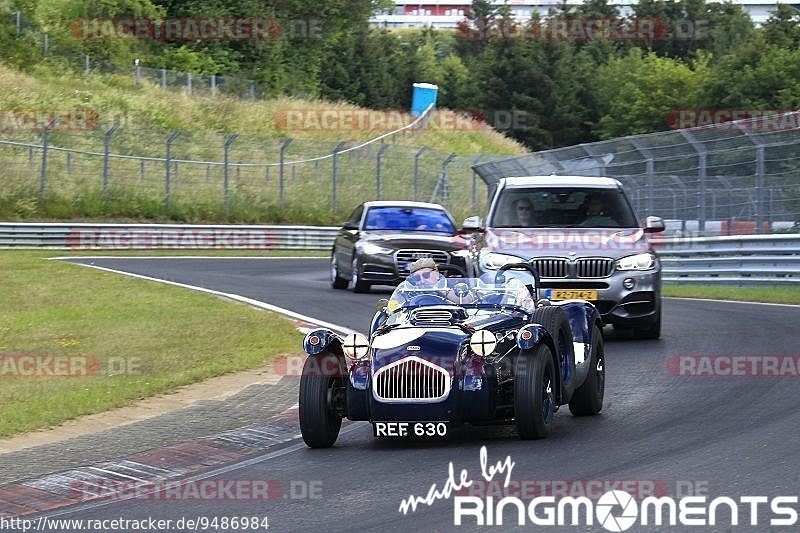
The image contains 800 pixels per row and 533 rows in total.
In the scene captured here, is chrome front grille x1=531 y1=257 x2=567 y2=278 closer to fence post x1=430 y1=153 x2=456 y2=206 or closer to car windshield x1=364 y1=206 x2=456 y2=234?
car windshield x1=364 y1=206 x2=456 y2=234

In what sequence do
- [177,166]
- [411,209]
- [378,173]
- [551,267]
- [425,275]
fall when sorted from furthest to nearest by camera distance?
1. [378,173]
2. [177,166]
3. [411,209]
4. [551,267]
5. [425,275]

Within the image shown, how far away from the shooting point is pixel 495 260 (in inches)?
598

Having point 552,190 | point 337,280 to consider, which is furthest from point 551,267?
point 337,280

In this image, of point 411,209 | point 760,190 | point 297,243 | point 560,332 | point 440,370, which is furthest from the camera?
point 297,243

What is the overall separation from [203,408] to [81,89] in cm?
4581

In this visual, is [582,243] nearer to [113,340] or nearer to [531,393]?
[113,340]

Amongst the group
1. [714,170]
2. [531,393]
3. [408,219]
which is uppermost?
[714,170]

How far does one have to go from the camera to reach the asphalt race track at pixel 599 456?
7266mm

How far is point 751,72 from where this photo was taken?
2832 inches

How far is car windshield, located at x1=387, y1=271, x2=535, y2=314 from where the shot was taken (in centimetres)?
985

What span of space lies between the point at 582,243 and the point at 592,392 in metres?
5.22

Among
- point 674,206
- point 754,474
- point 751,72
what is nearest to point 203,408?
point 754,474

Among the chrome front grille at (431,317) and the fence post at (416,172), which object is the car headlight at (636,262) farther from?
the fence post at (416,172)

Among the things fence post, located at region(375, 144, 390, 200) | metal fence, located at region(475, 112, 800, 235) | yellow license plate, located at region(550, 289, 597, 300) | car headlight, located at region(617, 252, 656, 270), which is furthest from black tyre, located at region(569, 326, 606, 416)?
fence post, located at region(375, 144, 390, 200)
